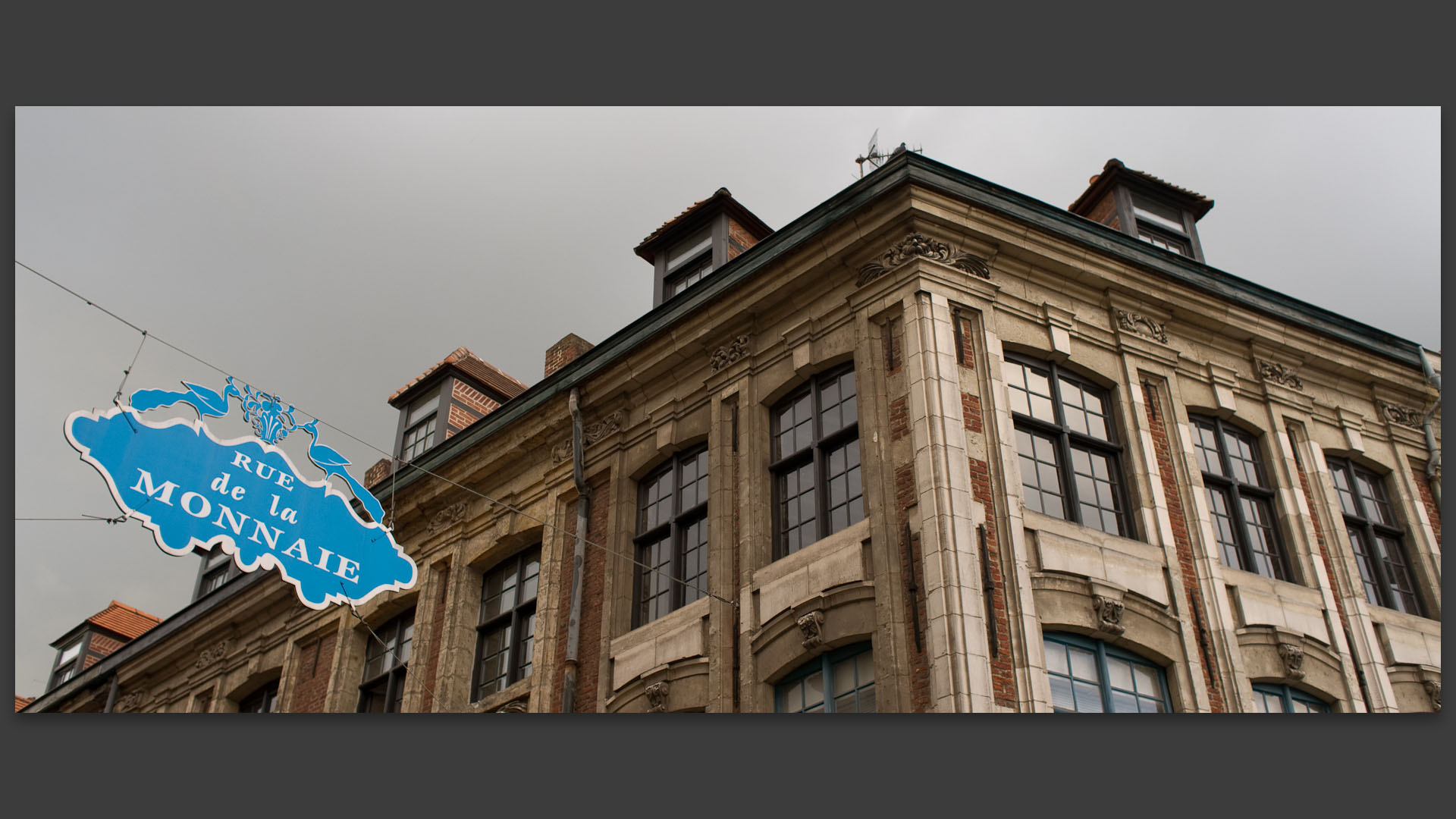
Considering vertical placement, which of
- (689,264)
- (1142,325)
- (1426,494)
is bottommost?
(1426,494)

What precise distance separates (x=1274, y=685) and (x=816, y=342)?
442cm

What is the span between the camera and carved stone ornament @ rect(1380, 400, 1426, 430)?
43.2ft

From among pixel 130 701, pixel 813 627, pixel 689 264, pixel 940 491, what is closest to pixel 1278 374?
pixel 940 491

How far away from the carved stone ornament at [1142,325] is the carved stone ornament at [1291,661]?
9.32 feet

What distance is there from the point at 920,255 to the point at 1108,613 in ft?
10.4

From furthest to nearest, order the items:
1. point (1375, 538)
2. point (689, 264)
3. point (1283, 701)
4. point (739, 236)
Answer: point (689, 264) < point (739, 236) < point (1375, 538) < point (1283, 701)

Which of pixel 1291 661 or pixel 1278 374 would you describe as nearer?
pixel 1291 661

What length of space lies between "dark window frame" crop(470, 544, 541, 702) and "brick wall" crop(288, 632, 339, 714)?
204 cm

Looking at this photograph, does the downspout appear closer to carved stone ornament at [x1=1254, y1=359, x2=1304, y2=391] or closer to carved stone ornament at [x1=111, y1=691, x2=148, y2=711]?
carved stone ornament at [x1=111, y1=691, x2=148, y2=711]

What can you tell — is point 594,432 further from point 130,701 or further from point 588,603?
point 130,701

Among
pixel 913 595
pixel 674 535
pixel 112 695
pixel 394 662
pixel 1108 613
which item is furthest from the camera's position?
pixel 112 695

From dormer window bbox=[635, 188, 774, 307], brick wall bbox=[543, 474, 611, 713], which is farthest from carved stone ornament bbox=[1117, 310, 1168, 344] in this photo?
brick wall bbox=[543, 474, 611, 713]

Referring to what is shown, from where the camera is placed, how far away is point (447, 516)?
14.5m

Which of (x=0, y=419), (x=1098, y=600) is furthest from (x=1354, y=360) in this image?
(x=0, y=419)
